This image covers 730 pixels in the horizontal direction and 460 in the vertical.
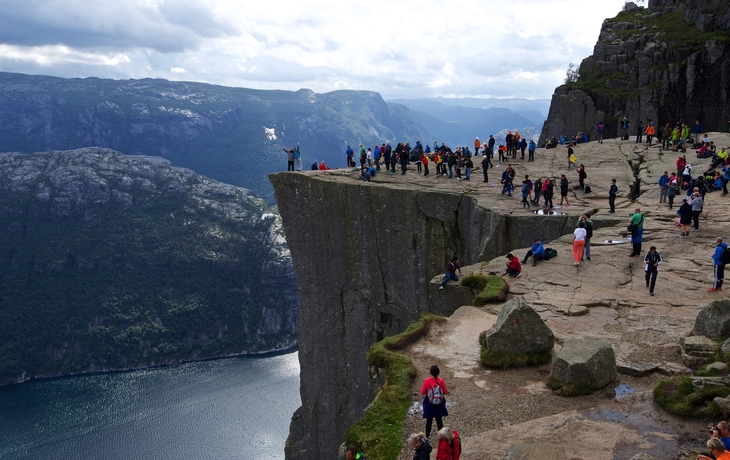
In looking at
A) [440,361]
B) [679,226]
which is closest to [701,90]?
[679,226]

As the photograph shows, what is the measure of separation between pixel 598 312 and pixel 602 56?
202 ft

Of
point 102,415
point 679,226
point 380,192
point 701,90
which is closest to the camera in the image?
point 679,226

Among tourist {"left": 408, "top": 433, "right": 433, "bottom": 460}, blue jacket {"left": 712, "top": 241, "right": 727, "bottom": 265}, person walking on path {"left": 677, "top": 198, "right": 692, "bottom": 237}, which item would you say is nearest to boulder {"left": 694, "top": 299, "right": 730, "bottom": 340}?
blue jacket {"left": 712, "top": 241, "right": 727, "bottom": 265}

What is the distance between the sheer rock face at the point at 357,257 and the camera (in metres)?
39.5

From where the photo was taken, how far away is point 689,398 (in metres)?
15.0

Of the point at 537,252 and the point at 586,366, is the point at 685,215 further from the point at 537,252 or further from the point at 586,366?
the point at 586,366

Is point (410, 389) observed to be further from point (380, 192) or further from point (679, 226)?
point (380, 192)

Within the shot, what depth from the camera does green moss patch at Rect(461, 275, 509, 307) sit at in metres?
24.6

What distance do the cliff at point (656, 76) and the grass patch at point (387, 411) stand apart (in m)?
57.1

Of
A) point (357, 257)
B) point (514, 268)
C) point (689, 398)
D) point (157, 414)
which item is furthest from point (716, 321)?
point (157, 414)

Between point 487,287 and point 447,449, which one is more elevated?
point 487,287

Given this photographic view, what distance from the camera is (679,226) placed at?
32375mm

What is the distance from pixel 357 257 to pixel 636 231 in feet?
67.5

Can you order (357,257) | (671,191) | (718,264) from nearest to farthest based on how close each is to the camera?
1. (718,264)
2. (671,191)
3. (357,257)
